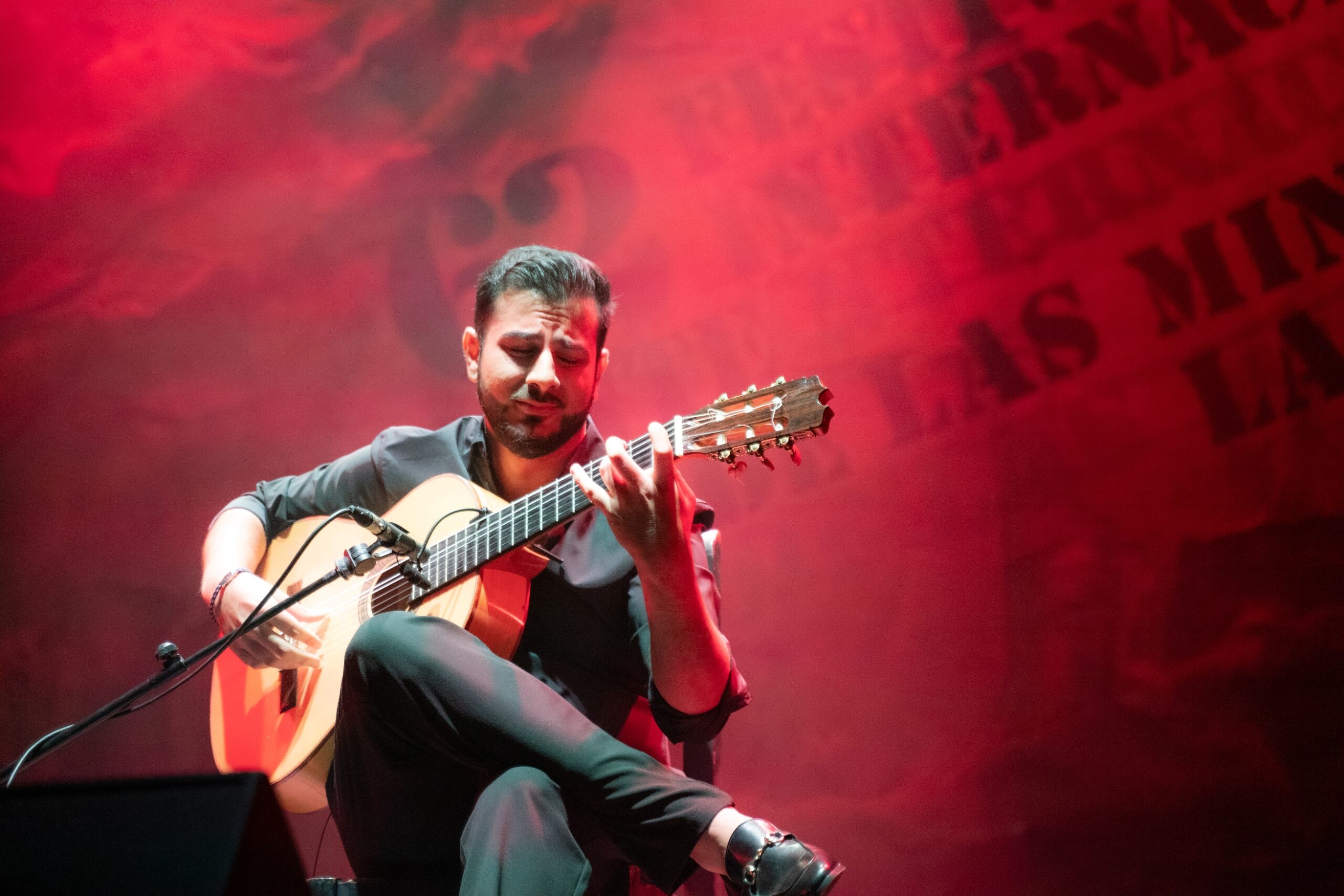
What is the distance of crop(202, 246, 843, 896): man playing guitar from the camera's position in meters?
1.29

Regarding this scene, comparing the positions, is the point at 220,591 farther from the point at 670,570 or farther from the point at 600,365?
the point at 670,570

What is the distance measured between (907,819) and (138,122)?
9.14 feet

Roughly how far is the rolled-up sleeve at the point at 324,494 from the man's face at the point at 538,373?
322 mm

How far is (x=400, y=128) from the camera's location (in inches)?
104

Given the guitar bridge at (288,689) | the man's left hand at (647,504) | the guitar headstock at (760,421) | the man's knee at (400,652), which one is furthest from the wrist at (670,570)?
the guitar bridge at (288,689)

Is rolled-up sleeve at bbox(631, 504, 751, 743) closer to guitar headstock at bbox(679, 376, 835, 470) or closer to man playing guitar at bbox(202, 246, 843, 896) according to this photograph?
man playing guitar at bbox(202, 246, 843, 896)

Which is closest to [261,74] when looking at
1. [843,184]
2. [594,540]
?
[843,184]

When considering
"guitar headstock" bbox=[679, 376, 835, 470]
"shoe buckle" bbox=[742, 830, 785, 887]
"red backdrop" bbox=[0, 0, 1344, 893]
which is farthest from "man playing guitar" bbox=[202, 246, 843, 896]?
"red backdrop" bbox=[0, 0, 1344, 893]

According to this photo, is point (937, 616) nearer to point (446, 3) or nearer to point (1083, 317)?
point (1083, 317)

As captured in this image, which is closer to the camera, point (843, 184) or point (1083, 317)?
point (1083, 317)

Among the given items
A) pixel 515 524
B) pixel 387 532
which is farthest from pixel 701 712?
pixel 387 532

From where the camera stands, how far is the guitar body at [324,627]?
1638 millimetres

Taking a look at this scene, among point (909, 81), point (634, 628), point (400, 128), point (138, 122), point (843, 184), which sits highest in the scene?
point (138, 122)

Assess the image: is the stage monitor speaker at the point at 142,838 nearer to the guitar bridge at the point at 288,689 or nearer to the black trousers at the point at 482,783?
the black trousers at the point at 482,783
